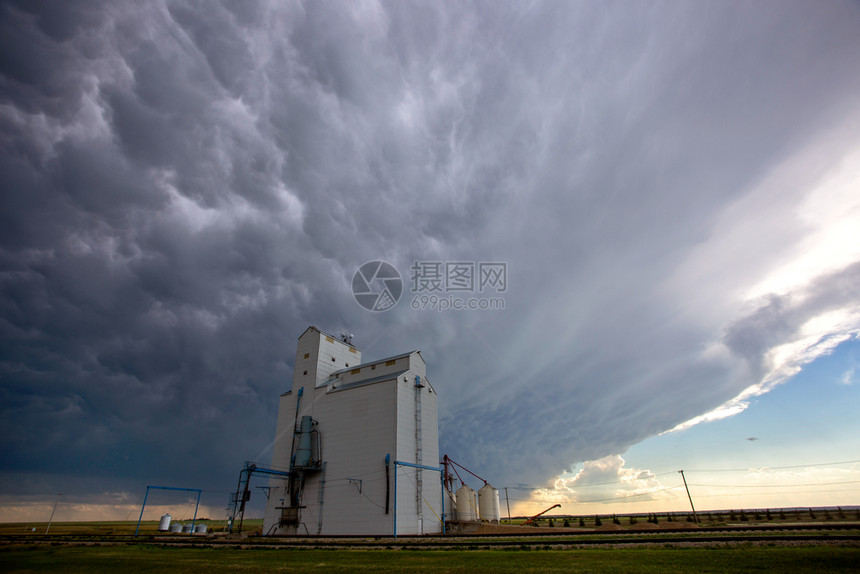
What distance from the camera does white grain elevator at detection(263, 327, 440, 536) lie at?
1336 inches

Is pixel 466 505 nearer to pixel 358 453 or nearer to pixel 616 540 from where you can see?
pixel 358 453

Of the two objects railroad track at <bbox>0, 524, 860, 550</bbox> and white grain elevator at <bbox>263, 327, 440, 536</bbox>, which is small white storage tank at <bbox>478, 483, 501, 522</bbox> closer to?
white grain elevator at <bbox>263, 327, 440, 536</bbox>

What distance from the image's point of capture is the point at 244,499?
36.9 metres

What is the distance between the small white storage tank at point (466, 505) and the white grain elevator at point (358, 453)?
4.69 metres

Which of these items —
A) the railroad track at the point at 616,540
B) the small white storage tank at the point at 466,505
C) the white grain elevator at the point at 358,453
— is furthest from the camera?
the small white storage tank at the point at 466,505

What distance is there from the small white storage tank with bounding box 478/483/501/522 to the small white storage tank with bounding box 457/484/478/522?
105 inches

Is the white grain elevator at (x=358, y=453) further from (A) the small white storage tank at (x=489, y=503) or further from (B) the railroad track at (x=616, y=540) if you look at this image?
(B) the railroad track at (x=616, y=540)

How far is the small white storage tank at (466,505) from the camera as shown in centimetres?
4116

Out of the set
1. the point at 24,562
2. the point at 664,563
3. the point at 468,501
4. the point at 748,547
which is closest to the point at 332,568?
the point at 664,563

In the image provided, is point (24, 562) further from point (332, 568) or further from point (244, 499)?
point (244, 499)

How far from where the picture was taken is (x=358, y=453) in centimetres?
3631

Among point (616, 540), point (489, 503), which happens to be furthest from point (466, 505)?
point (616, 540)

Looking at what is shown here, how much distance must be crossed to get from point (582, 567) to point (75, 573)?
43.1 ft

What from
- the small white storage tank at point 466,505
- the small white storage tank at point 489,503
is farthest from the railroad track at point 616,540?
the small white storage tank at point 489,503
